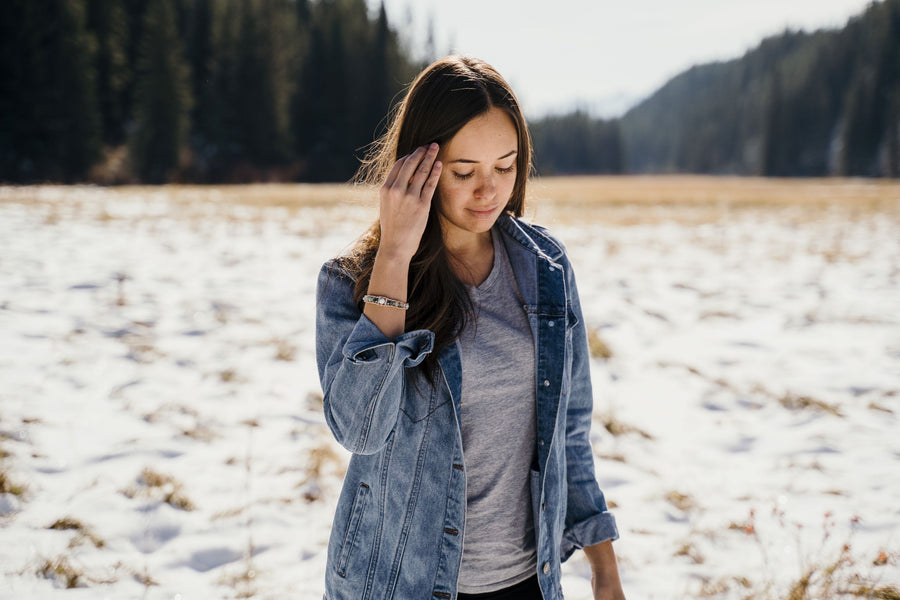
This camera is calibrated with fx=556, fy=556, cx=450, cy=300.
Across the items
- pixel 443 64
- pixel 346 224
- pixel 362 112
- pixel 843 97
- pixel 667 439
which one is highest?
pixel 843 97

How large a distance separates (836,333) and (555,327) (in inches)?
248

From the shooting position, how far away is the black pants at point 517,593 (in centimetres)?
152

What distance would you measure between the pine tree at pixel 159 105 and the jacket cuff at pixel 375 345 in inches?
1689

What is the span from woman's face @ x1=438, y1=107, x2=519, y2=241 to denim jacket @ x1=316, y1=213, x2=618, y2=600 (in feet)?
0.80

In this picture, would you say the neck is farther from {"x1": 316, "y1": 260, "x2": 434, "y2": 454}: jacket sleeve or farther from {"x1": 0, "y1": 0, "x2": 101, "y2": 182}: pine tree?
{"x1": 0, "y1": 0, "x2": 101, "y2": 182}: pine tree

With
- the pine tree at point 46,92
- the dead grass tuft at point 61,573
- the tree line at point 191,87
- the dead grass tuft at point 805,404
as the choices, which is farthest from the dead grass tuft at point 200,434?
the pine tree at point 46,92

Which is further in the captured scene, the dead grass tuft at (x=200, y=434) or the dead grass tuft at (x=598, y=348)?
the dead grass tuft at (x=598, y=348)

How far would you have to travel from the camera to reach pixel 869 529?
10.3 ft

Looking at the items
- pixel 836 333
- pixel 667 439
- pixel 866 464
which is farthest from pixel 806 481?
pixel 836 333

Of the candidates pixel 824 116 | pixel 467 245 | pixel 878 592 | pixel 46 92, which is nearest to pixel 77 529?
pixel 467 245

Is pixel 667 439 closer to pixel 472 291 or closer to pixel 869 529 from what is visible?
pixel 869 529

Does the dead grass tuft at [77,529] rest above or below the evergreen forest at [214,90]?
below

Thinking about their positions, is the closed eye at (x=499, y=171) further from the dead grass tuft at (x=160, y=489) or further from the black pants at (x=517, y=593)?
the dead grass tuft at (x=160, y=489)

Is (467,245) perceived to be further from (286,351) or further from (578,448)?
(286,351)
